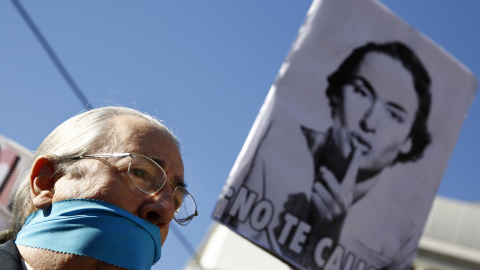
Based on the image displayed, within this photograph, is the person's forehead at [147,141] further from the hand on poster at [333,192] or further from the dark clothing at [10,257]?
the hand on poster at [333,192]

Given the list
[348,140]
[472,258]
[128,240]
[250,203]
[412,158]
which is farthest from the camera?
[472,258]

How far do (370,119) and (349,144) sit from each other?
267 mm

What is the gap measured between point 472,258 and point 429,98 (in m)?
9.64

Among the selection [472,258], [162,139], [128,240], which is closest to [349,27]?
[162,139]

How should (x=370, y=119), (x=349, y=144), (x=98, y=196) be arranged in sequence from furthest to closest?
(x=370, y=119), (x=349, y=144), (x=98, y=196)

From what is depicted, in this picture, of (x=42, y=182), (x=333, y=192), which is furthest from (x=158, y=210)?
(x=333, y=192)

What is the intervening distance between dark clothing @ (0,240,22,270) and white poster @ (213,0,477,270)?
1.21 metres

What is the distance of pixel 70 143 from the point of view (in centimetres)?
220

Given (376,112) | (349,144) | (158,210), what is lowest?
(158,210)

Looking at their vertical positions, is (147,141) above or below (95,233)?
above

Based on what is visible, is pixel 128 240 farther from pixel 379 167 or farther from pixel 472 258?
pixel 472 258

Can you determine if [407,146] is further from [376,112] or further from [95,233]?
[95,233]

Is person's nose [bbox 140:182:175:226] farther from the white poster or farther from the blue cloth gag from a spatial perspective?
the white poster

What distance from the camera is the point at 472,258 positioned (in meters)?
13.0
